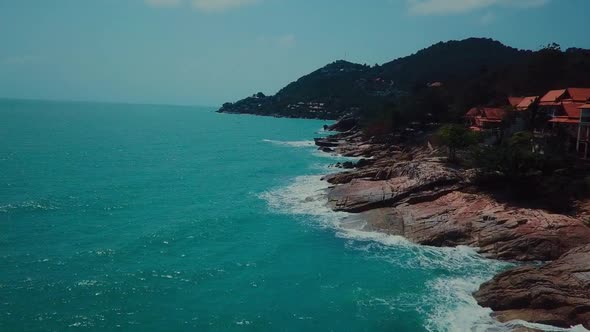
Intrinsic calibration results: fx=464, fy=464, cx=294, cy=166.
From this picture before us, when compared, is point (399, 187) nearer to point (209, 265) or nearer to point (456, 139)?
point (456, 139)

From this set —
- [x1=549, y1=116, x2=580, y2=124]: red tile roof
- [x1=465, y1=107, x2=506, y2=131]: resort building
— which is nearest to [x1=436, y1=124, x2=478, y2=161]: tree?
[x1=549, y1=116, x2=580, y2=124]: red tile roof

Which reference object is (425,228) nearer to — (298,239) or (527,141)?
(298,239)

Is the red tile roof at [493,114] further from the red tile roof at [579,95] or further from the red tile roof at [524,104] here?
the red tile roof at [579,95]

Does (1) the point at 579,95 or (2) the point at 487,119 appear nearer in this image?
(1) the point at 579,95

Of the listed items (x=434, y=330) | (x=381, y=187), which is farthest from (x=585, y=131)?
(x=434, y=330)

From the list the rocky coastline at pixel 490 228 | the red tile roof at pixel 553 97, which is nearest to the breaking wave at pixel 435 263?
the rocky coastline at pixel 490 228

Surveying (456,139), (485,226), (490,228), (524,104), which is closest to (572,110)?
(524,104)
